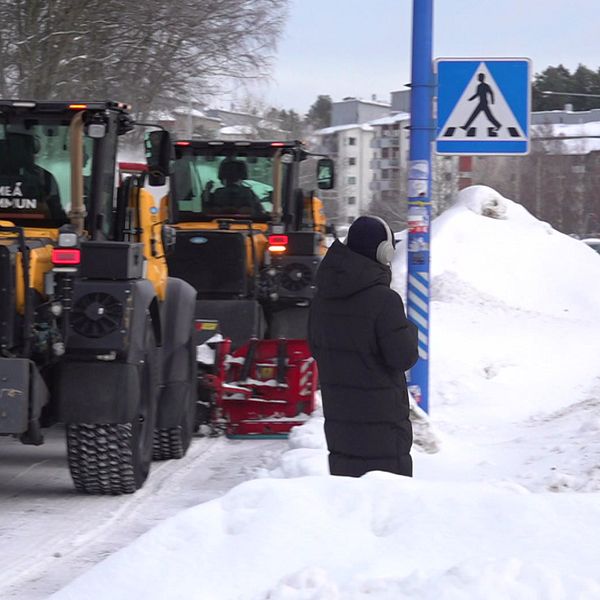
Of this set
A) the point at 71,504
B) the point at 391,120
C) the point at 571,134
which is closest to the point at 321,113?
the point at 391,120

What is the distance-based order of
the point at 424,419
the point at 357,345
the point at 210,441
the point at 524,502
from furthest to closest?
the point at 210,441 < the point at 424,419 < the point at 357,345 < the point at 524,502

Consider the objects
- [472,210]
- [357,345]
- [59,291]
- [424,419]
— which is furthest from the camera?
[472,210]

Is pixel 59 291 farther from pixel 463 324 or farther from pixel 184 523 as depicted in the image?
pixel 463 324

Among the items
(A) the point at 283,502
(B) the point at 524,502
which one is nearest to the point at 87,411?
(A) the point at 283,502

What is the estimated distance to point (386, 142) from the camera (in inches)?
4712

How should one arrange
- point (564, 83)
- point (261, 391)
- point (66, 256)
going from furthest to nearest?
point (564, 83), point (261, 391), point (66, 256)

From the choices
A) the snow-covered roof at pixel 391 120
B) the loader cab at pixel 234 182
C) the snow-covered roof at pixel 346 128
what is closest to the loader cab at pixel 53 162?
the loader cab at pixel 234 182

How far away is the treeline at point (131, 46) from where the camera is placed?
78.7ft

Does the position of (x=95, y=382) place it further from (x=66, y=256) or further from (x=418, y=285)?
(x=418, y=285)

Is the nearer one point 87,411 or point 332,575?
point 332,575

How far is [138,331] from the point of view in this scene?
7.66 m

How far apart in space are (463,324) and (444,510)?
522 inches

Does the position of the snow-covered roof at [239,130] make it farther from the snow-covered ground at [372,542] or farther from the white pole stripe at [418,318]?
the snow-covered ground at [372,542]

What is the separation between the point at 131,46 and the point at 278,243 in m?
14.1
